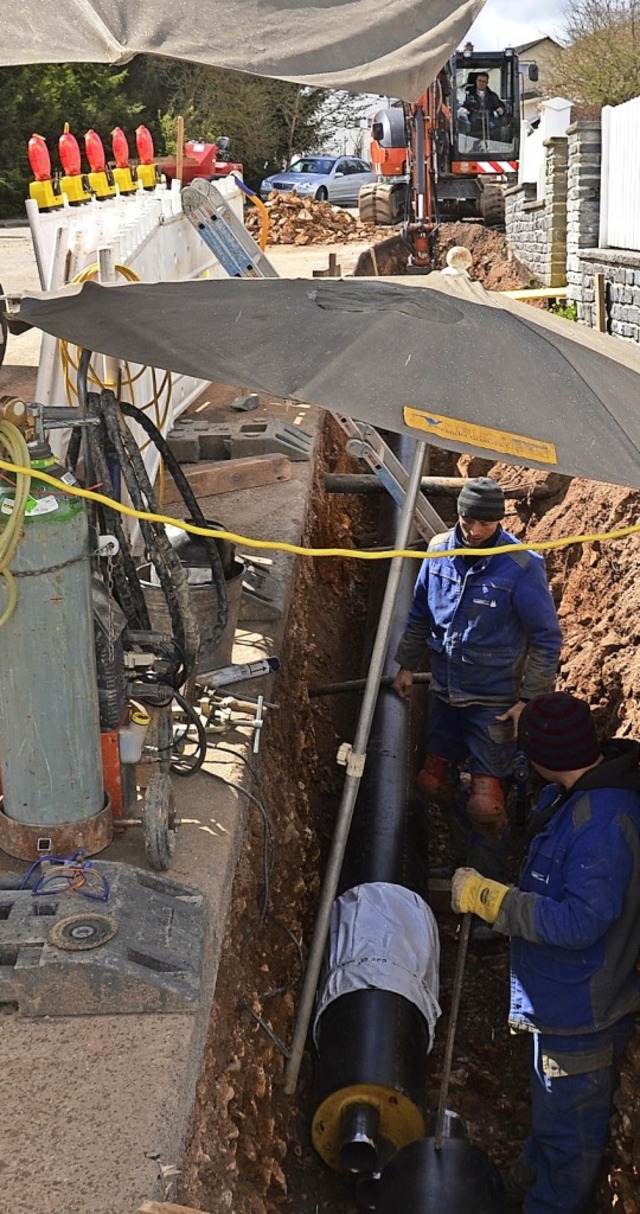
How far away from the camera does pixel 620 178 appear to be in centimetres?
1140

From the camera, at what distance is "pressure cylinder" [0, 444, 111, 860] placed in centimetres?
347

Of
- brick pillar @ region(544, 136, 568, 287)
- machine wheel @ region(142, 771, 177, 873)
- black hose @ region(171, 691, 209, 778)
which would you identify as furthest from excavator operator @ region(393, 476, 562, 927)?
brick pillar @ region(544, 136, 568, 287)

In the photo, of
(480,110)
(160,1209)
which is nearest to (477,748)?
(160,1209)

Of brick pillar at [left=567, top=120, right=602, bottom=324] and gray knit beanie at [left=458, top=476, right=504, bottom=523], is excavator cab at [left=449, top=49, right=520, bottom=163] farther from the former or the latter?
gray knit beanie at [left=458, top=476, right=504, bottom=523]

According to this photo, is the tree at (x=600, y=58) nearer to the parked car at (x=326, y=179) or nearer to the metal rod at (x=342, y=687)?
the parked car at (x=326, y=179)

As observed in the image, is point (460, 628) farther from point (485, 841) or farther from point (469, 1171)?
point (469, 1171)

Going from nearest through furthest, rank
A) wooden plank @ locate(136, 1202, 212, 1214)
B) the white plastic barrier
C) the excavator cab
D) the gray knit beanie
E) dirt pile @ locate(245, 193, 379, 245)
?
wooden plank @ locate(136, 1202, 212, 1214), the gray knit beanie, the white plastic barrier, the excavator cab, dirt pile @ locate(245, 193, 379, 245)

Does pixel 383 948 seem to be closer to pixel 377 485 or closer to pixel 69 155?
pixel 377 485

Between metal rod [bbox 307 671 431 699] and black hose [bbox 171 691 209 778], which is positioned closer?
black hose [bbox 171 691 209 778]

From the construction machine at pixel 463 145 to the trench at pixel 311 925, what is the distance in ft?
34.6

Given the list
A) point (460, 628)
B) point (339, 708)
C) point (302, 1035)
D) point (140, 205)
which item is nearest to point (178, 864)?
point (302, 1035)

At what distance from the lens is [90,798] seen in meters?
3.80

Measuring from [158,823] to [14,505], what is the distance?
108 centimetres

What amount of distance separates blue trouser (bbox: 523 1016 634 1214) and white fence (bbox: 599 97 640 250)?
25.7 feet
